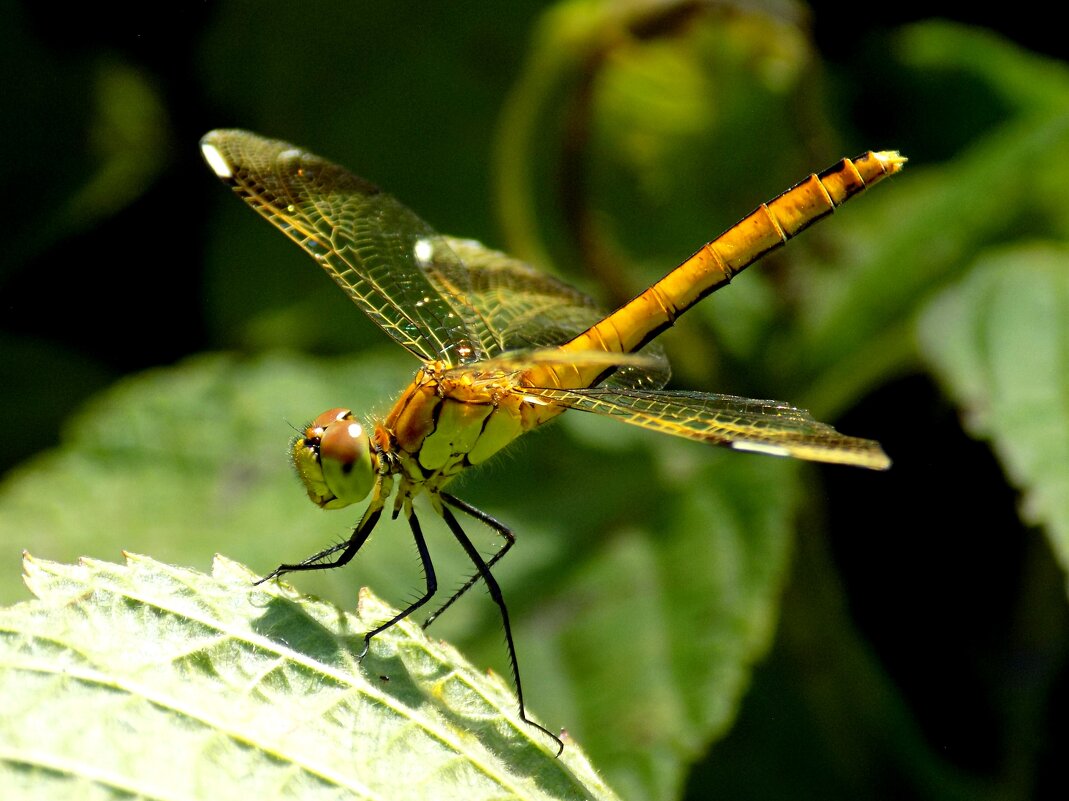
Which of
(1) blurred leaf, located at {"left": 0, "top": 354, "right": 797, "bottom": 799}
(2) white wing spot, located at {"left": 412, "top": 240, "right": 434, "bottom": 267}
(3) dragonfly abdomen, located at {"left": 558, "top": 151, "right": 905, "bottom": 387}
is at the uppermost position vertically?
(2) white wing spot, located at {"left": 412, "top": 240, "right": 434, "bottom": 267}

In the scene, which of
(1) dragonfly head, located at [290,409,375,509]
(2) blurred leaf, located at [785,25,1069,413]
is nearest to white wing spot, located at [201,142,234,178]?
(1) dragonfly head, located at [290,409,375,509]

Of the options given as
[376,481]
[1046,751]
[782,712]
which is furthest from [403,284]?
[1046,751]

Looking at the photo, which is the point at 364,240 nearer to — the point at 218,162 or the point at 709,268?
the point at 218,162

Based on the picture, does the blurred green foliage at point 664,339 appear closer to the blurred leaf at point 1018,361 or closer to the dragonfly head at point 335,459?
the blurred leaf at point 1018,361

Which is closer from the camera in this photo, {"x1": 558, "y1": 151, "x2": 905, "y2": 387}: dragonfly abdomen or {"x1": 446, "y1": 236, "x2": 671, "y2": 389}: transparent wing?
{"x1": 558, "y1": 151, "x2": 905, "y2": 387}: dragonfly abdomen

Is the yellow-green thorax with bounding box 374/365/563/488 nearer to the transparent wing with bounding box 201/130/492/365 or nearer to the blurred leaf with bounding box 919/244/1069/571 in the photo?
the transparent wing with bounding box 201/130/492/365

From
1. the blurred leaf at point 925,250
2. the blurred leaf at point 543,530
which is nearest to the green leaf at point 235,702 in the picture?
the blurred leaf at point 543,530
